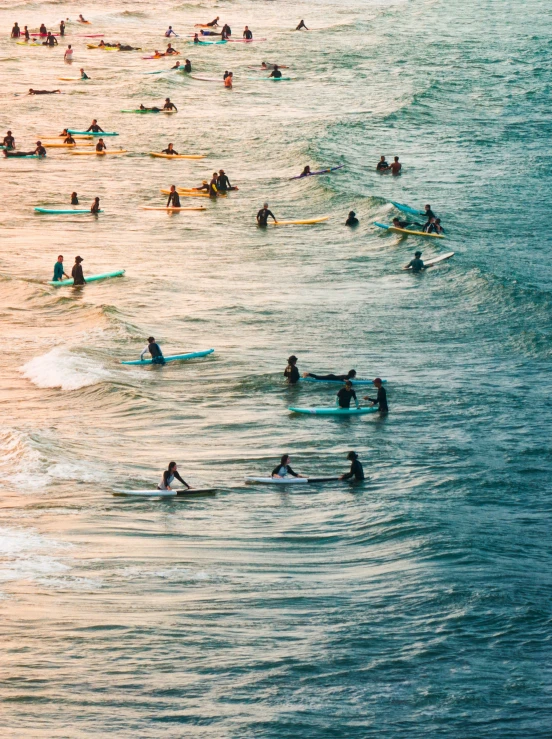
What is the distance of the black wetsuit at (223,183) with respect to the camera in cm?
4978

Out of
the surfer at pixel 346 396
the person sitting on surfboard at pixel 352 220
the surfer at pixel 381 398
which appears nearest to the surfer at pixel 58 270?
the person sitting on surfboard at pixel 352 220

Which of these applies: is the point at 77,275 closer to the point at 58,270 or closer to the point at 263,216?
the point at 58,270

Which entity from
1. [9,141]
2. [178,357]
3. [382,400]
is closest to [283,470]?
[382,400]

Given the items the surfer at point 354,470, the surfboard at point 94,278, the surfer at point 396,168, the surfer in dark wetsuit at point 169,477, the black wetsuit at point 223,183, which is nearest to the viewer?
the surfer in dark wetsuit at point 169,477

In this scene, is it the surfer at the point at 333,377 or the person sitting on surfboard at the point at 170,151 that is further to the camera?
the person sitting on surfboard at the point at 170,151

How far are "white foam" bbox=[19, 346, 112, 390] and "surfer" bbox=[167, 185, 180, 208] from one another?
58.6ft

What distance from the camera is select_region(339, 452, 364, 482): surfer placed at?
2236 centimetres

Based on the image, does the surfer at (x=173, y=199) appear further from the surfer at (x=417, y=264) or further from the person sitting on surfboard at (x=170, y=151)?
the surfer at (x=417, y=264)

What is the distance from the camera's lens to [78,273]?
123 ft

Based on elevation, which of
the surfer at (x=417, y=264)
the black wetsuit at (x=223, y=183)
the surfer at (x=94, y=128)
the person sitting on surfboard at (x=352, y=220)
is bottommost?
the surfer at (x=417, y=264)

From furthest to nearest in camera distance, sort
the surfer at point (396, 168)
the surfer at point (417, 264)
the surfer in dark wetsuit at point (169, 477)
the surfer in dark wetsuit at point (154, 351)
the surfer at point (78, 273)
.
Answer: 1. the surfer at point (396, 168)
2. the surfer at point (417, 264)
3. the surfer at point (78, 273)
4. the surfer in dark wetsuit at point (154, 351)
5. the surfer in dark wetsuit at point (169, 477)

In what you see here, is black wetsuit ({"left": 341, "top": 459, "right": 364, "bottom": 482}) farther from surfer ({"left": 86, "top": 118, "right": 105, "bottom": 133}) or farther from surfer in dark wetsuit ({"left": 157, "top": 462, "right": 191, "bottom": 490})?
surfer ({"left": 86, "top": 118, "right": 105, "bottom": 133})

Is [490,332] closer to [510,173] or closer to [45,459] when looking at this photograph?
[45,459]

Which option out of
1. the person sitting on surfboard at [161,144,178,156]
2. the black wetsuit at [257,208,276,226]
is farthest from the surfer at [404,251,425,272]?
the person sitting on surfboard at [161,144,178,156]
